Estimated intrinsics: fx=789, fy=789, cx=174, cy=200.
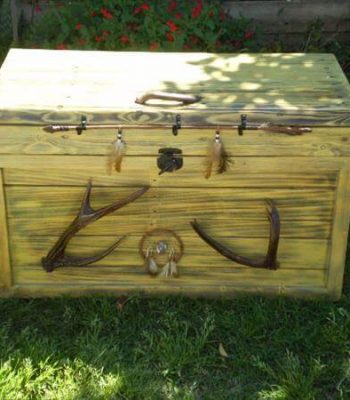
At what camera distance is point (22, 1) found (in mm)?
5723

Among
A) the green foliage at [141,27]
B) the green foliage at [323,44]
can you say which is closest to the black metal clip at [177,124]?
the green foliage at [141,27]

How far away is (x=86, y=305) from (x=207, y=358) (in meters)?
0.61

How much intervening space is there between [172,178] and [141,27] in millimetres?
2277

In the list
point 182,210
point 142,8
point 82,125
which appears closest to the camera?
point 82,125

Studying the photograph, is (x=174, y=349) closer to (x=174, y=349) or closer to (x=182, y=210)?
(x=174, y=349)

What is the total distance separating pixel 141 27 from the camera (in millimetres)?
5230

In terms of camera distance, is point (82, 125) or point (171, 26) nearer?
point (82, 125)

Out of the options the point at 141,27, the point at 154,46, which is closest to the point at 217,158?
the point at 154,46

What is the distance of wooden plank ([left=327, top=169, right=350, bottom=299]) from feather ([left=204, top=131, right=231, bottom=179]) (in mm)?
483

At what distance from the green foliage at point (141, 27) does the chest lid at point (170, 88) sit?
1.49 m

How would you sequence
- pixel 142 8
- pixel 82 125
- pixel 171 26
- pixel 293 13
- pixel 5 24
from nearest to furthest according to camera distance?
pixel 82 125, pixel 171 26, pixel 142 8, pixel 293 13, pixel 5 24

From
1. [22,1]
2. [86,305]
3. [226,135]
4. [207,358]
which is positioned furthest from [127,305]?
[22,1]

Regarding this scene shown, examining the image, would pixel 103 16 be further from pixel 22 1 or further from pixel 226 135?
pixel 226 135

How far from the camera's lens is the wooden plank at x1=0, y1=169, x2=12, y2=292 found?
3260 mm
